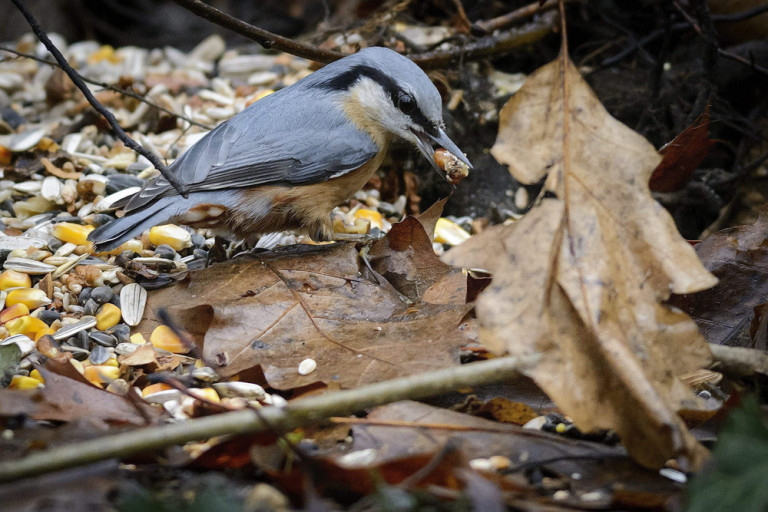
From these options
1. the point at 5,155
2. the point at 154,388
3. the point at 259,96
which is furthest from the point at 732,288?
the point at 5,155

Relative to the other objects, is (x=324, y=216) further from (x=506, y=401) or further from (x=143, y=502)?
(x=143, y=502)

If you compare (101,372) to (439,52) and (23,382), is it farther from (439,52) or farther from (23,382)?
(439,52)

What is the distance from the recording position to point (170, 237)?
2859 mm

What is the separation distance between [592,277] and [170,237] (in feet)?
6.01

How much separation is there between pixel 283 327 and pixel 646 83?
2.48 m

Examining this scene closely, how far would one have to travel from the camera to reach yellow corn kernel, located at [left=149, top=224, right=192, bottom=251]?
2842 millimetres

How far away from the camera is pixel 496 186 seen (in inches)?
143

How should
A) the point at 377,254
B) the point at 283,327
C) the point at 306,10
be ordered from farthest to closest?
the point at 306,10 < the point at 377,254 < the point at 283,327

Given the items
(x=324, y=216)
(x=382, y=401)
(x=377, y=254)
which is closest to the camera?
(x=382, y=401)

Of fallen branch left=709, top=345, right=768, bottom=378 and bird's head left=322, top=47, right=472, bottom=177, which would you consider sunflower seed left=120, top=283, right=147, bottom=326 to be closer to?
bird's head left=322, top=47, right=472, bottom=177

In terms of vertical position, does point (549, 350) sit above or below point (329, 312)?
above

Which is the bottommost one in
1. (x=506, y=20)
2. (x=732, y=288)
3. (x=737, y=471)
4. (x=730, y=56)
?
(x=732, y=288)

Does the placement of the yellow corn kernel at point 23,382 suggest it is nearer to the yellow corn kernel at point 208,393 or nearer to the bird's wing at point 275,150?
the yellow corn kernel at point 208,393

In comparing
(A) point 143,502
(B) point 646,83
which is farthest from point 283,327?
(B) point 646,83
